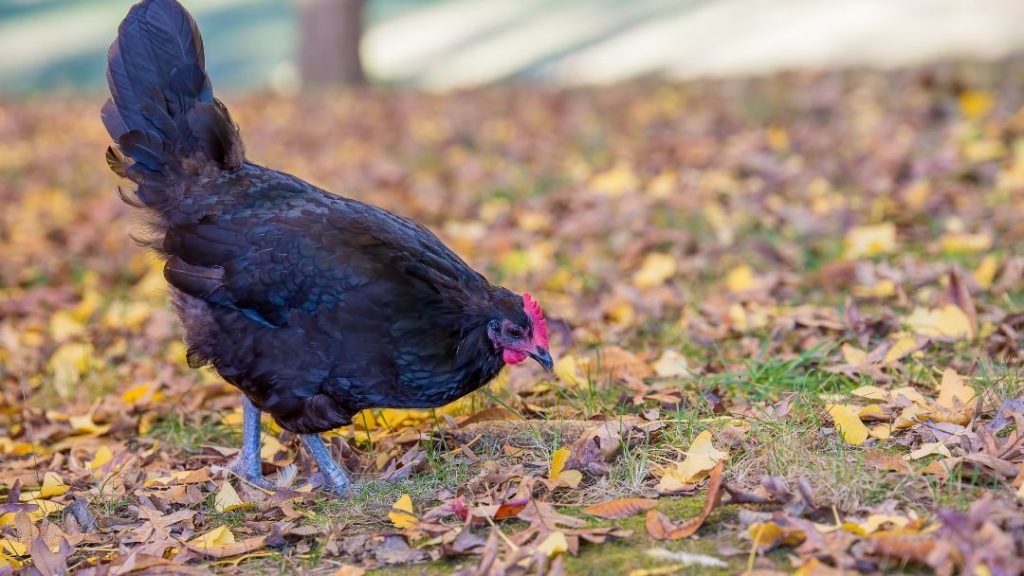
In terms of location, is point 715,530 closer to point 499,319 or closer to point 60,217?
point 499,319

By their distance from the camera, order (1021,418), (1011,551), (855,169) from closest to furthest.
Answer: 1. (1011,551)
2. (1021,418)
3. (855,169)

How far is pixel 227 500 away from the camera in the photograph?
358 centimetres

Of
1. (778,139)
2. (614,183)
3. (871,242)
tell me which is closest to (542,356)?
(871,242)

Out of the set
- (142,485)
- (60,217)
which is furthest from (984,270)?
(60,217)

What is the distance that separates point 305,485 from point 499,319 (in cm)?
89

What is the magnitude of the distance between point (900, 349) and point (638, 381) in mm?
991

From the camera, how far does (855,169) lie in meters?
7.18

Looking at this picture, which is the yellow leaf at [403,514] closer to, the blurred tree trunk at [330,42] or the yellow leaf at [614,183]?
the yellow leaf at [614,183]

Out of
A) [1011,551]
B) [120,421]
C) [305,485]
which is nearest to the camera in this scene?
[1011,551]

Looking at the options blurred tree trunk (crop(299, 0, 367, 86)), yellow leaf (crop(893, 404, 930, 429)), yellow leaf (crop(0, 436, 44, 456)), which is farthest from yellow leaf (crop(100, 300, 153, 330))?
blurred tree trunk (crop(299, 0, 367, 86))

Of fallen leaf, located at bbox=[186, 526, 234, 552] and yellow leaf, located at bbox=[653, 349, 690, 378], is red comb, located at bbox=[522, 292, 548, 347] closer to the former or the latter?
yellow leaf, located at bbox=[653, 349, 690, 378]

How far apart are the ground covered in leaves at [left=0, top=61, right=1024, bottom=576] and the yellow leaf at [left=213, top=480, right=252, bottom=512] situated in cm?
1

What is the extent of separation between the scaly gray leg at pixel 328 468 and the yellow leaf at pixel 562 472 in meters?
0.69

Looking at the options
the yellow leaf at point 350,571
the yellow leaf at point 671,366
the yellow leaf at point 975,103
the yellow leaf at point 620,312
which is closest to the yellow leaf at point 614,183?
the yellow leaf at point 620,312
